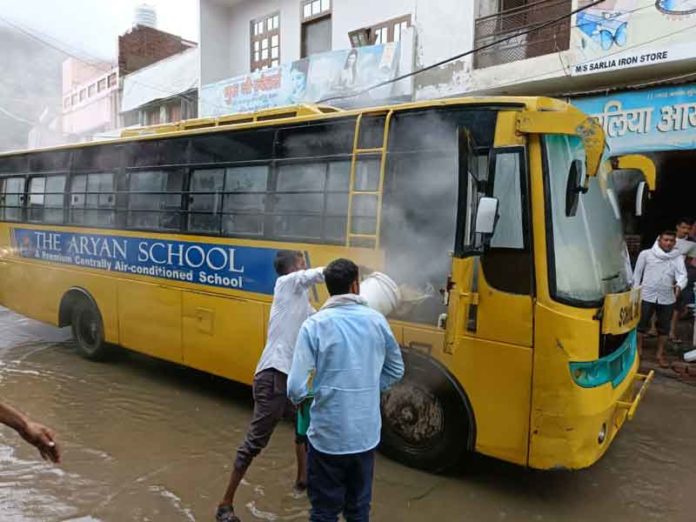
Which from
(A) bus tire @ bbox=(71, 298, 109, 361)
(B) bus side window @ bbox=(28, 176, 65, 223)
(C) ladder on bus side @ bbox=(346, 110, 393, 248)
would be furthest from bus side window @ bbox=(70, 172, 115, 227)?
(C) ladder on bus side @ bbox=(346, 110, 393, 248)

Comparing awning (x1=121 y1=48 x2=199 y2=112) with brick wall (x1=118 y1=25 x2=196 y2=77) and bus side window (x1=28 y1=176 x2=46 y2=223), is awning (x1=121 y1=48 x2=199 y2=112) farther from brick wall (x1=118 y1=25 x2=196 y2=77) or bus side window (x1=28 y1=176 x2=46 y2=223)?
bus side window (x1=28 y1=176 x2=46 y2=223)

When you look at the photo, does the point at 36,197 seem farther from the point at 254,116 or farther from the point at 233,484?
the point at 233,484

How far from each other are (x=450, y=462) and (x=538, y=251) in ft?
5.55

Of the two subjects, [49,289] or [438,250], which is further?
[49,289]

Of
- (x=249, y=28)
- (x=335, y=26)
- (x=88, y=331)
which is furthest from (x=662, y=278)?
(x=249, y=28)

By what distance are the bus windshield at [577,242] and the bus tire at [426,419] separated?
106 centimetres

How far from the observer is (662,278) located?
6.89 metres

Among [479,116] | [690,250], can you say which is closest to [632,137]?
[690,250]

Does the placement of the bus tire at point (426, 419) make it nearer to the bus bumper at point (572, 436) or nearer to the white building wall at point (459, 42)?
the bus bumper at point (572, 436)

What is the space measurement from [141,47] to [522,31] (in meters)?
16.7

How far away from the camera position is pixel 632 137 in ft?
27.8

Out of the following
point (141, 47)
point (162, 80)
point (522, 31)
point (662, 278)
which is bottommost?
point (662, 278)

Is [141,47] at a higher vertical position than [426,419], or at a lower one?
higher

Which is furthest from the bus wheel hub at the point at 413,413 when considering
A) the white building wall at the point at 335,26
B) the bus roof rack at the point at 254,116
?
the white building wall at the point at 335,26
